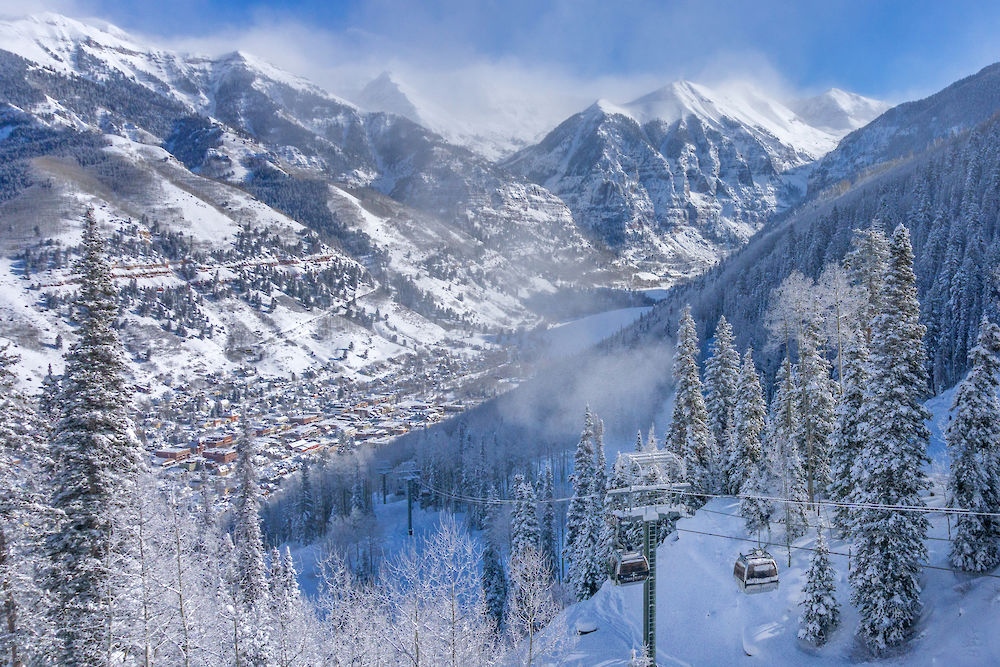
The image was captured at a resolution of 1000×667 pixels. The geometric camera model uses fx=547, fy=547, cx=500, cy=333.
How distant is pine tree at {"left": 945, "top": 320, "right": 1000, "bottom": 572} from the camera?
62.3ft

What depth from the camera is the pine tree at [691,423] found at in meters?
39.2

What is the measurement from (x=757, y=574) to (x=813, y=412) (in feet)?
59.1

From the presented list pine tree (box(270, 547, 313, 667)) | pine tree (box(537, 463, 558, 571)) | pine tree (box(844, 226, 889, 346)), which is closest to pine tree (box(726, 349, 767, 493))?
pine tree (box(844, 226, 889, 346))

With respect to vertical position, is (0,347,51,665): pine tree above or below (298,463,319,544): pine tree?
above

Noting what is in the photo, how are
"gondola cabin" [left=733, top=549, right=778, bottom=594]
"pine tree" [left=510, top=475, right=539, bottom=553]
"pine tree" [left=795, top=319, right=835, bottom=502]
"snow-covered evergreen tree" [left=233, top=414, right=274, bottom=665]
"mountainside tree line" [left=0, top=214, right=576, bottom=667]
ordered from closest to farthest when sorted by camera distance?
"mountainside tree line" [left=0, top=214, right=576, bottom=667], "gondola cabin" [left=733, top=549, right=778, bottom=594], "snow-covered evergreen tree" [left=233, top=414, right=274, bottom=665], "pine tree" [left=795, top=319, right=835, bottom=502], "pine tree" [left=510, top=475, right=539, bottom=553]

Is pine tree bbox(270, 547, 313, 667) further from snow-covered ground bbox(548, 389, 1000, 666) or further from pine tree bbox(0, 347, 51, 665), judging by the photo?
snow-covered ground bbox(548, 389, 1000, 666)

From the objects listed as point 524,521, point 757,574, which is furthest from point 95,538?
point 524,521

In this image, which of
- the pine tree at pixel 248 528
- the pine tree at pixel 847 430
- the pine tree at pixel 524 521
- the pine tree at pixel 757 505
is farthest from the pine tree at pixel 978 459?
the pine tree at pixel 248 528

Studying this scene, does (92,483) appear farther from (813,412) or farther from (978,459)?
(813,412)

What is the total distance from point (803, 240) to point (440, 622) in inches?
5153

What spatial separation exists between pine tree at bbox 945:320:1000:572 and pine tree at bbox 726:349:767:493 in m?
16.4

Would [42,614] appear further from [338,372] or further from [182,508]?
[338,372]

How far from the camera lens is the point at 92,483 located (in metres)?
15.9

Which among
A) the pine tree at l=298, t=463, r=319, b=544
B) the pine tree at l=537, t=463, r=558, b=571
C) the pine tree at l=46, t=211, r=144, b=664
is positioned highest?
the pine tree at l=46, t=211, r=144, b=664
